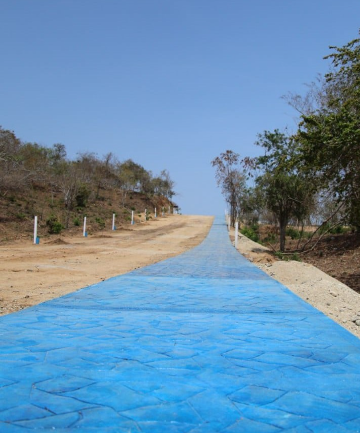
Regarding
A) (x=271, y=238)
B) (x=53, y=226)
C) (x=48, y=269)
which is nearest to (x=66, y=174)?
(x=53, y=226)

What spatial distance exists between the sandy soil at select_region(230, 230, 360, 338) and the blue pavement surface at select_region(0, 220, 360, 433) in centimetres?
72

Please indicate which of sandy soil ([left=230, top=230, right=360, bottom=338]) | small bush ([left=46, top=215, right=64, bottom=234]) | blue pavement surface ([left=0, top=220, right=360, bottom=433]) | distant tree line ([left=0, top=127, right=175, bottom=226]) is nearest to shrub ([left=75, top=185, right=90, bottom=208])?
distant tree line ([left=0, top=127, right=175, bottom=226])

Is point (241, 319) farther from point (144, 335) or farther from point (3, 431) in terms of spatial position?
point (3, 431)

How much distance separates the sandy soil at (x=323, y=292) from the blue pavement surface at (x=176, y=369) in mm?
716

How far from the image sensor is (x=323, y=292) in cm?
910

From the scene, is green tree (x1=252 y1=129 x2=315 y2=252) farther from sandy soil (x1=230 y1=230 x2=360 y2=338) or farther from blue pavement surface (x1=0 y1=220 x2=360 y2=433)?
blue pavement surface (x1=0 y1=220 x2=360 y2=433)

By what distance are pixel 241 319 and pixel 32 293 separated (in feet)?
13.9

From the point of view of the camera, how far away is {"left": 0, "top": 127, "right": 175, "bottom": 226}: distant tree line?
2975cm

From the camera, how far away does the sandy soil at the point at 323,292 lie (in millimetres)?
6980

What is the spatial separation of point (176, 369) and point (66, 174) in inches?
1209

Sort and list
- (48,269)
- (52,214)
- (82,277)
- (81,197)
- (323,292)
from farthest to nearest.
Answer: (81,197) → (52,214) → (48,269) → (82,277) → (323,292)

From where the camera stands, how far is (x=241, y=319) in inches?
230

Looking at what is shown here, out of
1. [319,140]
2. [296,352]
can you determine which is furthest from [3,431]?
[319,140]

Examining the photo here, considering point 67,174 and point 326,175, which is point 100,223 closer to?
point 67,174
